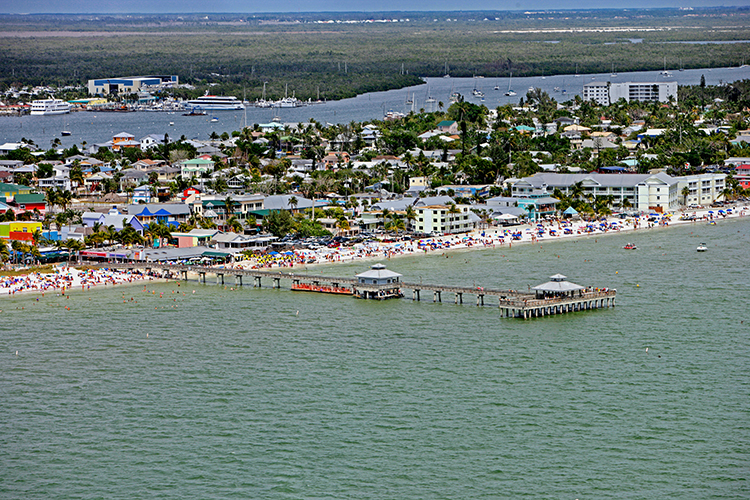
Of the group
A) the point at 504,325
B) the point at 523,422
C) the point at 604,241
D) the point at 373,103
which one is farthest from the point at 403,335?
the point at 373,103

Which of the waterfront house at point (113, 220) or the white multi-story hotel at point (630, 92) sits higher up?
the white multi-story hotel at point (630, 92)

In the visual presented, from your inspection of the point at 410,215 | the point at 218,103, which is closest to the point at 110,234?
the point at 410,215

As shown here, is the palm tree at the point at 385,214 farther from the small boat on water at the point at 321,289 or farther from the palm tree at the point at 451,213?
the small boat on water at the point at 321,289

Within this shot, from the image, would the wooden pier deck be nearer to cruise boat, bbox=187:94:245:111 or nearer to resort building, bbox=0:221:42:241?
resort building, bbox=0:221:42:241

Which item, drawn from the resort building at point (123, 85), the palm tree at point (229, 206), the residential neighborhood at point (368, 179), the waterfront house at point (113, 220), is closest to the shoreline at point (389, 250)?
the residential neighborhood at point (368, 179)

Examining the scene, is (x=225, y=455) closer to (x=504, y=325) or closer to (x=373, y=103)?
(x=504, y=325)
